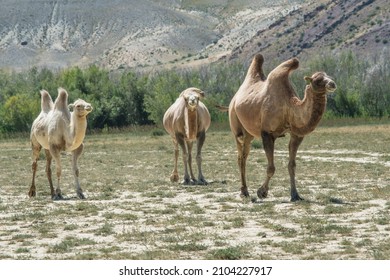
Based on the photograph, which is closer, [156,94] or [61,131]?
[61,131]

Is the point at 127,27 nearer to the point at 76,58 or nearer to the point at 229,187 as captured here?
the point at 76,58

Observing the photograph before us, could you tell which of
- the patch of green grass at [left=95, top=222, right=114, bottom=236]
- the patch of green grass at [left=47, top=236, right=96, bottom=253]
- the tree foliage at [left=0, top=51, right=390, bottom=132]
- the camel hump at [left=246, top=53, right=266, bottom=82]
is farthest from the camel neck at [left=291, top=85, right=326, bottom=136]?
the tree foliage at [left=0, top=51, right=390, bottom=132]

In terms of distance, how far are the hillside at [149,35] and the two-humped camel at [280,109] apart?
121259 mm

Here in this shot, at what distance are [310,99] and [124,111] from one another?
63.3 meters

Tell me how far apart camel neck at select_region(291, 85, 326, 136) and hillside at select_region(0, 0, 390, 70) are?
402ft

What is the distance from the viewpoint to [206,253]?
10.7 metres

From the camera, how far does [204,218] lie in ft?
45.7

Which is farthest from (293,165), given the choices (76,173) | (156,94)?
(156,94)

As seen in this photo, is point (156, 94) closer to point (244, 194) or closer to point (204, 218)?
point (244, 194)

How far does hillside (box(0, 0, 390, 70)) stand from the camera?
142625 mm

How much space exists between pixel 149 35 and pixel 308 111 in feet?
567

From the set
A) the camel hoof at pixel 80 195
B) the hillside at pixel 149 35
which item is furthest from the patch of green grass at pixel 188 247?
the hillside at pixel 149 35

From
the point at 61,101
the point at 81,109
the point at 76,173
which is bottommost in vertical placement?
the point at 76,173

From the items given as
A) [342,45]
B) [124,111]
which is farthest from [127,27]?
[124,111]
